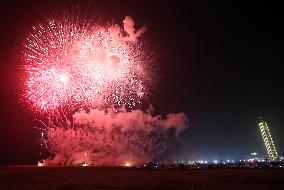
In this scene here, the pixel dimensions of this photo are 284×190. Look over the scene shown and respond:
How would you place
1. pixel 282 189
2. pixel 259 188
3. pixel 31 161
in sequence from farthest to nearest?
pixel 31 161 < pixel 259 188 < pixel 282 189

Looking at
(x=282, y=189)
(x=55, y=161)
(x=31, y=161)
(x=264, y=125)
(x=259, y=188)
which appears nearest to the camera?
(x=282, y=189)

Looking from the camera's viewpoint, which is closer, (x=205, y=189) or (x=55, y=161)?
(x=205, y=189)

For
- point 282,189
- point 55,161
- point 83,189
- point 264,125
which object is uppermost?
point 264,125

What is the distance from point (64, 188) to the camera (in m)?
34.2

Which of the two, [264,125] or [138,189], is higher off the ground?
[264,125]

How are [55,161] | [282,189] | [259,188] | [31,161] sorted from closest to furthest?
[282,189] → [259,188] → [55,161] → [31,161]

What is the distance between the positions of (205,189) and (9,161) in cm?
9717

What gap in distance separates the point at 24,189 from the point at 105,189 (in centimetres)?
798

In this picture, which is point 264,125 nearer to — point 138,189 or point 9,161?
point 9,161

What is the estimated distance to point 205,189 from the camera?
33.8 m

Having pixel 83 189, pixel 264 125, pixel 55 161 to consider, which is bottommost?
pixel 83 189

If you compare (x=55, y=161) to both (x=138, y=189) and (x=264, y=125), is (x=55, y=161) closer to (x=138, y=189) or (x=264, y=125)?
(x=138, y=189)

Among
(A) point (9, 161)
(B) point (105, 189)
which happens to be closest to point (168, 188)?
(B) point (105, 189)

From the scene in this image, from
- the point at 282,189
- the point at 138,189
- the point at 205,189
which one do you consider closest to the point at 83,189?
the point at 138,189
